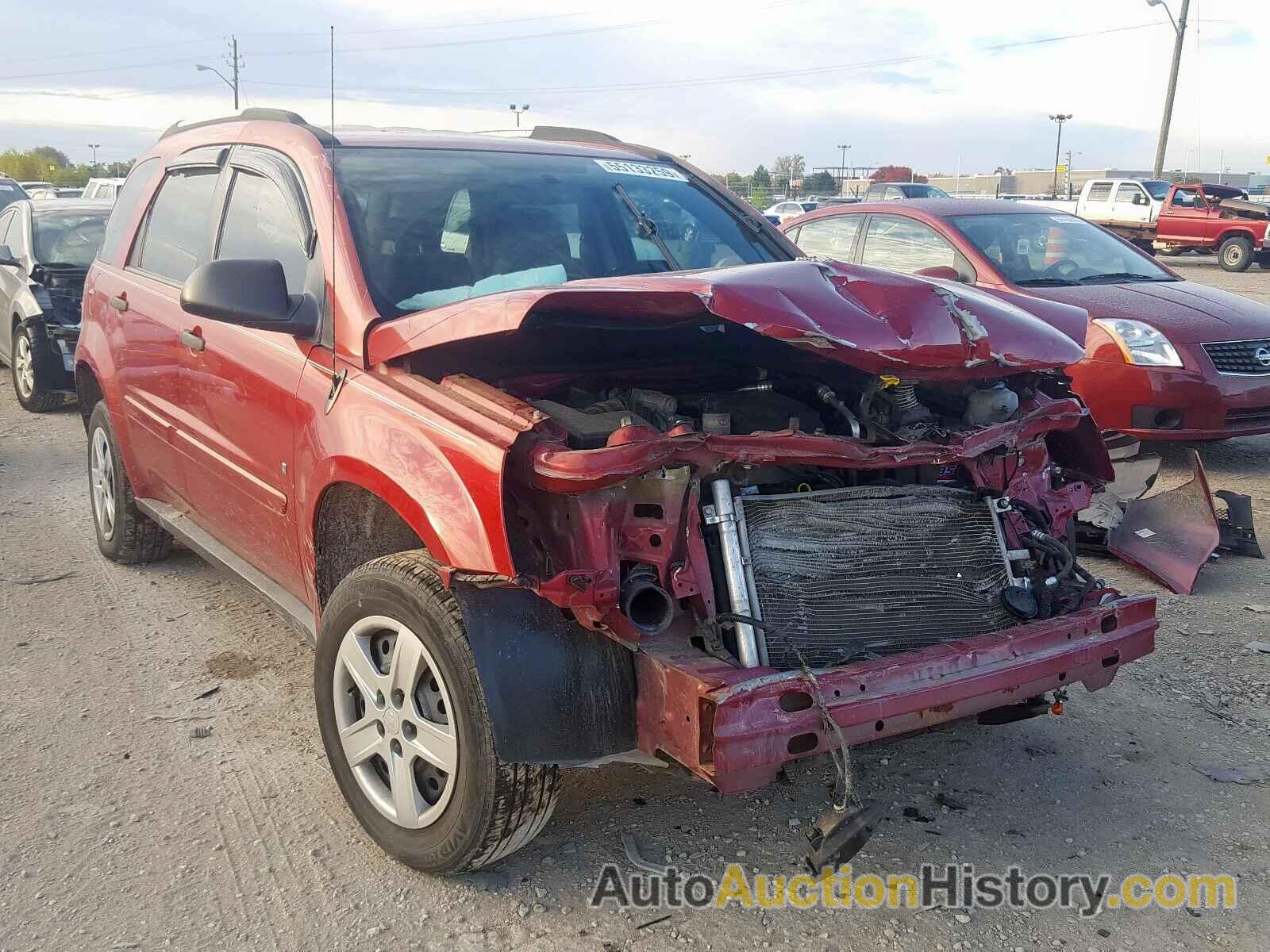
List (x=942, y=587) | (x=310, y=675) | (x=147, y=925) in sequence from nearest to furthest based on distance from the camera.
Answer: (x=147, y=925)
(x=942, y=587)
(x=310, y=675)

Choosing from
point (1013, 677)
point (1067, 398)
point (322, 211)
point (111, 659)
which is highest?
point (322, 211)

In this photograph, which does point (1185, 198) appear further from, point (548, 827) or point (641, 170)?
point (548, 827)

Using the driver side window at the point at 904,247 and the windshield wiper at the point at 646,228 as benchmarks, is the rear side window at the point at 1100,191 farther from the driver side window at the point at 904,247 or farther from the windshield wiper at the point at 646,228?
the windshield wiper at the point at 646,228

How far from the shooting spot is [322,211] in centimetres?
341

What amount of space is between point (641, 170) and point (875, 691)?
255cm

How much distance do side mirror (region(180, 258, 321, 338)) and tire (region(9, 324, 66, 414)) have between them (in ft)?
23.2

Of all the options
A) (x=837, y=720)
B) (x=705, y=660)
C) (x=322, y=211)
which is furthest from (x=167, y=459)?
(x=837, y=720)

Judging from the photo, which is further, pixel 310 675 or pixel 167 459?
pixel 167 459

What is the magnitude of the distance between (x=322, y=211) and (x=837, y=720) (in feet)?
7.26

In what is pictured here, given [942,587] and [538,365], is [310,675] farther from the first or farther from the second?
[942,587]

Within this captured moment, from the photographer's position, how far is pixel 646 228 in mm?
4016

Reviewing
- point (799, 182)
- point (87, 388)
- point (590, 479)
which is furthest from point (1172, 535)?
point (799, 182)

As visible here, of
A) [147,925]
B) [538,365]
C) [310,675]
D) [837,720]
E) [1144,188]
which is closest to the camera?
[837,720]

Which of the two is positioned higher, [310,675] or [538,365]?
[538,365]
